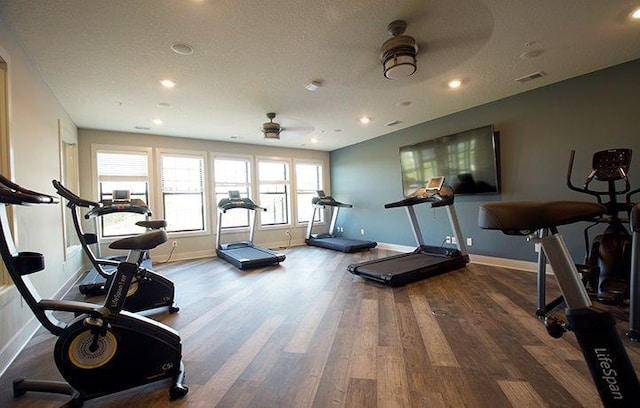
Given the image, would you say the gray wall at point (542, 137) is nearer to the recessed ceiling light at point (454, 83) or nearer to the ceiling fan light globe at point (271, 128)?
the recessed ceiling light at point (454, 83)

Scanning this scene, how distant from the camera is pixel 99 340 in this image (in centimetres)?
164

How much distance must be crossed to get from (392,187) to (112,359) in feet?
18.5

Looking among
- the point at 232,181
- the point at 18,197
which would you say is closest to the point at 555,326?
the point at 18,197

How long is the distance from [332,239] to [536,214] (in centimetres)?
615

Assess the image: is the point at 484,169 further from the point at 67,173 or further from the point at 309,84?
the point at 67,173

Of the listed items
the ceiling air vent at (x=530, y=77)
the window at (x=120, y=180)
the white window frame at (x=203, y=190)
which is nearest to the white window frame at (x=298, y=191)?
the white window frame at (x=203, y=190)

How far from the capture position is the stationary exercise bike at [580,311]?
3.06ft

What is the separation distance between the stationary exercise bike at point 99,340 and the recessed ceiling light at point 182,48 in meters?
1.77

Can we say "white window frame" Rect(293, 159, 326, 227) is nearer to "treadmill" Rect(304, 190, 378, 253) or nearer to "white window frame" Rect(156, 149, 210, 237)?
"treadmill" Rect(304, 190, 378, 253)

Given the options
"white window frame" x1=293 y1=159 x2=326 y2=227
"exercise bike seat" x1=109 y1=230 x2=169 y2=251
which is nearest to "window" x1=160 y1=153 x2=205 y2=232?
"white window frame" x1=293 y1=159 x2=326 y2=227

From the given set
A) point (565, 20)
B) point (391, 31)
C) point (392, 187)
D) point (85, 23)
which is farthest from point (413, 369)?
point (392, 187)

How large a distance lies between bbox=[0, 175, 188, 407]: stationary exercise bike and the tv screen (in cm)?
466

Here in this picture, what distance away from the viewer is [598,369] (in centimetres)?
96

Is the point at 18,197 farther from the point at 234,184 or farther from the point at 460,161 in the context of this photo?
the point at 234,184
